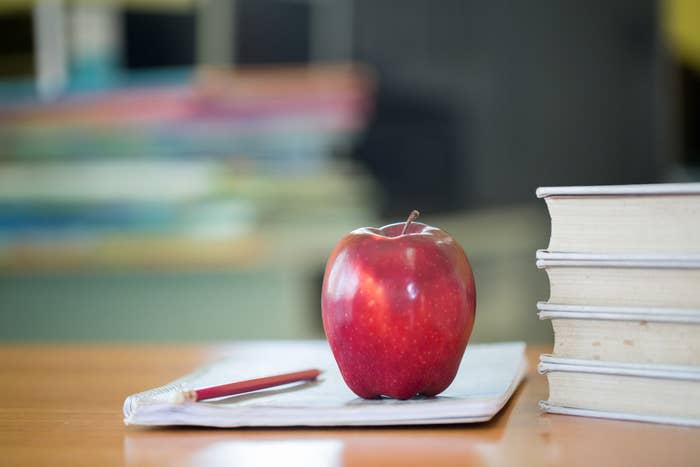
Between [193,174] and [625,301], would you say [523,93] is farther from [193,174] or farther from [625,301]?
[625,301]

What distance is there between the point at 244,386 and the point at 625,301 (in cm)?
30

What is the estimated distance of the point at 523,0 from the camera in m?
2.61

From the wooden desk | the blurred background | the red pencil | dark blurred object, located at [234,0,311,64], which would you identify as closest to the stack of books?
the wooden desk

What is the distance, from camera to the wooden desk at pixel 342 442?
54 centimetres

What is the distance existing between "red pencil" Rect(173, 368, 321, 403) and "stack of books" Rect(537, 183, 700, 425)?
213mm

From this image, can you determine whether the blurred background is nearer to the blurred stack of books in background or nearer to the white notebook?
the blurred stack of books in background

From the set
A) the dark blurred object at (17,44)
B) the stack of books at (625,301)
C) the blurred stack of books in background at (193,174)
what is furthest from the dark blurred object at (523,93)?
the stack of books at (625,301)

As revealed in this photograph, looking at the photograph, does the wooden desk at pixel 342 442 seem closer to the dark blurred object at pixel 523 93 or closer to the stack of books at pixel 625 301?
the stack of books at pixel 625 301

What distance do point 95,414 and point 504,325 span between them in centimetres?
194

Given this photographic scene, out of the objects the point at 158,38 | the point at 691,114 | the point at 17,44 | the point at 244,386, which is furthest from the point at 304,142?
the point at 244,386

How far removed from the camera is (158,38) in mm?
2645

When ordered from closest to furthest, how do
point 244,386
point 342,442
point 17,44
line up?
point 342,442 < point 244,386 < point 17,44

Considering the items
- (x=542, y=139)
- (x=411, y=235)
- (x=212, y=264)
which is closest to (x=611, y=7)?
(x=542, y=139)

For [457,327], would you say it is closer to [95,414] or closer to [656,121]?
[95,414]
